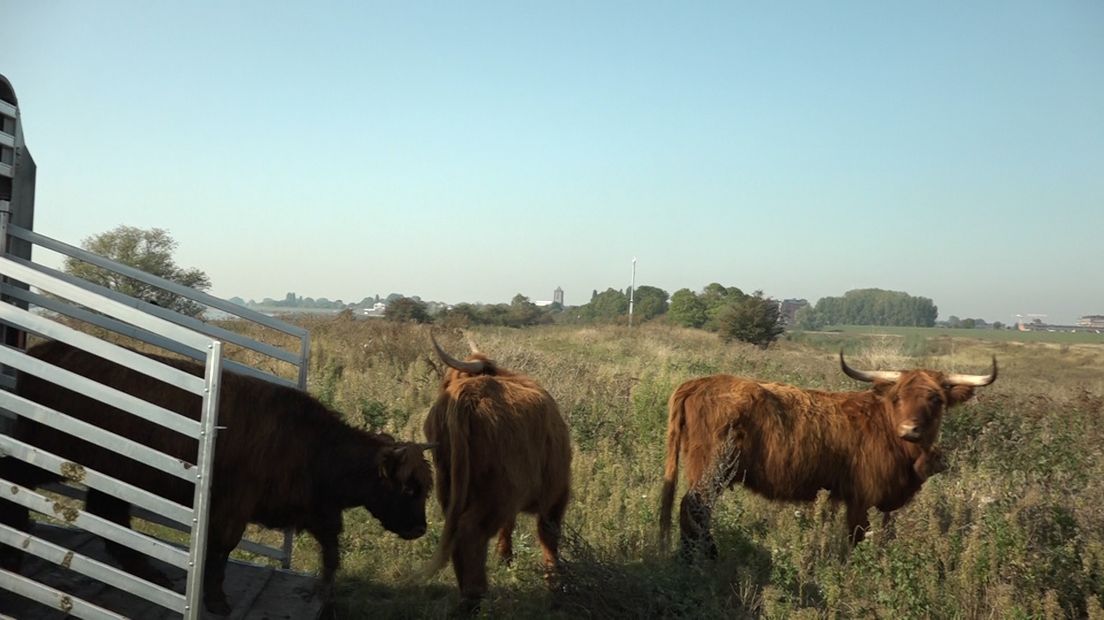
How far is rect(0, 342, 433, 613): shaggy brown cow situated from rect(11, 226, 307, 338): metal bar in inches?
23.4

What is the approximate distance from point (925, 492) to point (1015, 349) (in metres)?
34.8

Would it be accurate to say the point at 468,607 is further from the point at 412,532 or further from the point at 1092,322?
the point at 1092,322

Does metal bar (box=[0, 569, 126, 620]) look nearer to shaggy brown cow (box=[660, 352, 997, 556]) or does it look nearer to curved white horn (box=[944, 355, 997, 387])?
shaggy brown cow (box=[660, 352, 997, 556])

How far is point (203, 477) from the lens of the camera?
10.1 feet

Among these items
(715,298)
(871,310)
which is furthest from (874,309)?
(715,298)

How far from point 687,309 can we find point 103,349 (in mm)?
40522

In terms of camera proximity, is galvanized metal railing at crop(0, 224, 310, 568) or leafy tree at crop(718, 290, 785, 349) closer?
galvanized metal railing at crop(0, 224, 310, 568)

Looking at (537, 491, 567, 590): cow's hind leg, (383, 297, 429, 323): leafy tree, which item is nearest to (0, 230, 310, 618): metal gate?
(537, 491, 567, 590): cow's hind leg

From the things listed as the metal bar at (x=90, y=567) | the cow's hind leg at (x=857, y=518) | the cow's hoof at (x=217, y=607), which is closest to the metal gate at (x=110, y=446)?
the metal bar at (x=90, y=567)

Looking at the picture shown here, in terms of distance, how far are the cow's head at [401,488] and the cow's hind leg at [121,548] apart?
1.31 meters

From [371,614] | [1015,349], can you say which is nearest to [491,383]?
[371,614]

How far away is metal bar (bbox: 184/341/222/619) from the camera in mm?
3057

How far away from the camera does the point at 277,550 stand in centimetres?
527

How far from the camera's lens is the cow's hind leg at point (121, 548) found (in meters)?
4.31
